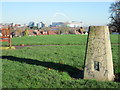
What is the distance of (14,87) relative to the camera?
5414 mm

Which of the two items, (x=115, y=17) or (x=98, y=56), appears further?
(x=115, y=17)

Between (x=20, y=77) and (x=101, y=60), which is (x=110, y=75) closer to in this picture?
(x=101, y=60)

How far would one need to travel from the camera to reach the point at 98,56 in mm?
6332

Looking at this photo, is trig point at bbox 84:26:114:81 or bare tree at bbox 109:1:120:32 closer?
trig point at bbox 84:26:114:81

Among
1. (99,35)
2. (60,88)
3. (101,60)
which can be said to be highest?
(99,35)

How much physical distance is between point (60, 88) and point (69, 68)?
268 centimetres

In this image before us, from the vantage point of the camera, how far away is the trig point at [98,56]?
630cm

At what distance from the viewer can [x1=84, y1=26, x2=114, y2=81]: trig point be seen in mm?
6305

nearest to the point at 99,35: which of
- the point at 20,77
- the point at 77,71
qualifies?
the point at 77,71

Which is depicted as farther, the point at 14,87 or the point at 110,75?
the point at 110,75

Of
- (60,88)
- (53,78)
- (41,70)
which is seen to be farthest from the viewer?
(41,70)

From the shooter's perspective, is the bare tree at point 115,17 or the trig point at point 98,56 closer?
the trig point at point 98,56

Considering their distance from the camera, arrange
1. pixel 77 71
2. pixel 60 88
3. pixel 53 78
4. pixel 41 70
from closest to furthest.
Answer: pixel 60 88, pixel 53 78, pixel 41 70, pixel 77 71

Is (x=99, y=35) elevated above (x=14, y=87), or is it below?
above
